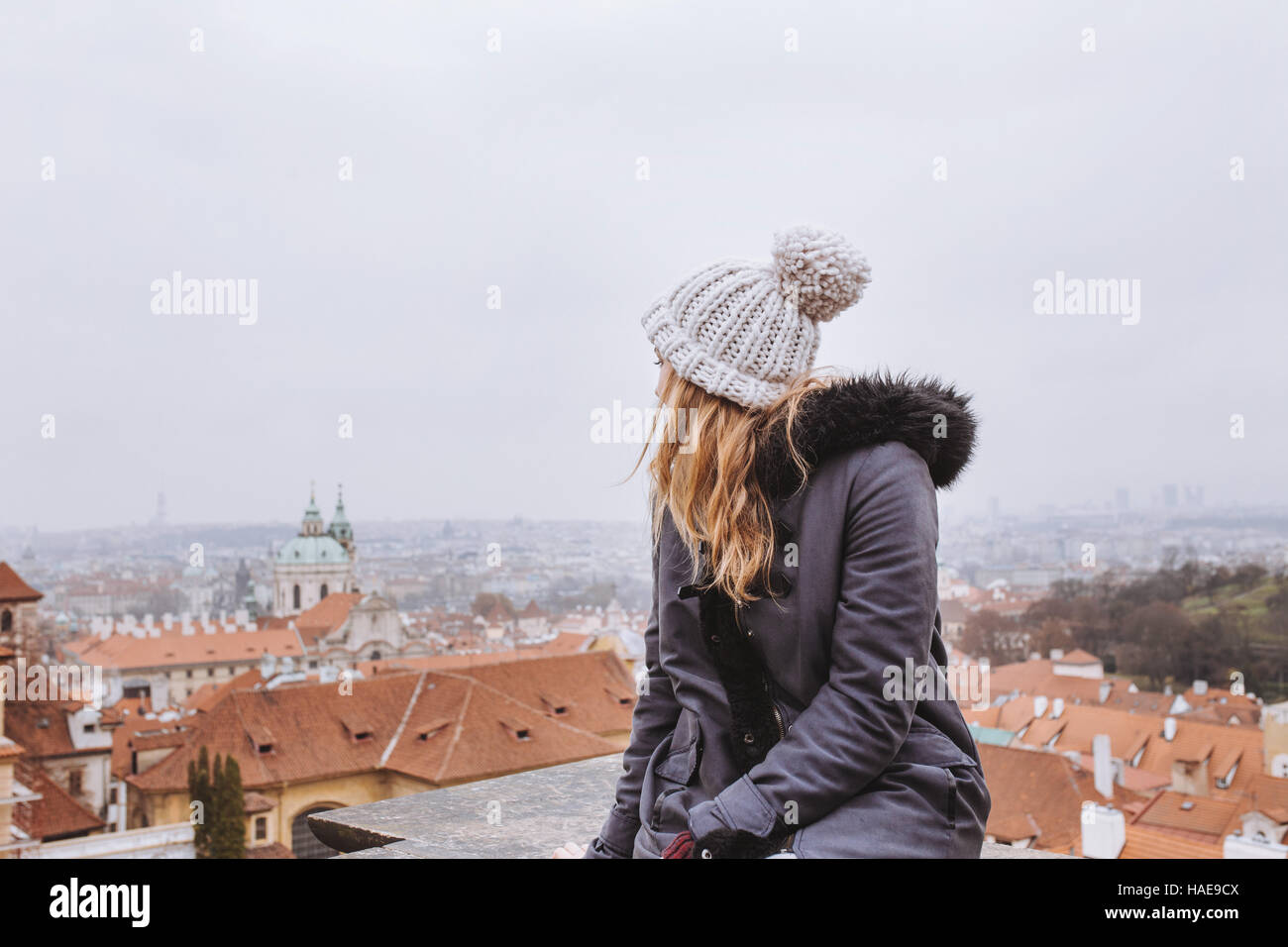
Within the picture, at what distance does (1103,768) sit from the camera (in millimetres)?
18125

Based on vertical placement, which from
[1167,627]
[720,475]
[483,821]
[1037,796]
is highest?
[720,475]

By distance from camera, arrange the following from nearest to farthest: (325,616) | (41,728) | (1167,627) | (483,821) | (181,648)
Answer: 1. (483,821)
2. (41,728)
3. (1167,627)
4. (181,648)
5. (325,616)

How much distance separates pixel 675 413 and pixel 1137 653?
2832 cm

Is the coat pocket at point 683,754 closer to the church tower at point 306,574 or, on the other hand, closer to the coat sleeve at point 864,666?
the coat sleeve at point 864,666

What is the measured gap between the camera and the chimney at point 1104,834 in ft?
34.7

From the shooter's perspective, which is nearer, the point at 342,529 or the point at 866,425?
the point at 866,425

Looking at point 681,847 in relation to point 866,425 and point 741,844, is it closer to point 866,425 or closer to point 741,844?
point 741,844

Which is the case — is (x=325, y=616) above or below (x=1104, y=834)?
below

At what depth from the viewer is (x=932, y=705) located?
1095 mm

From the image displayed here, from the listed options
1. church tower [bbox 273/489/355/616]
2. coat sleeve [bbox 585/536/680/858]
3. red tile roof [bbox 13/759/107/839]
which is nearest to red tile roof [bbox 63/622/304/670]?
church tower [bbox 273/489/355/616]

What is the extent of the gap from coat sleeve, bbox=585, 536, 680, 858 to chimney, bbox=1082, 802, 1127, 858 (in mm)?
10040

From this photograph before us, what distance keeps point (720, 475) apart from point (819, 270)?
0.26 m

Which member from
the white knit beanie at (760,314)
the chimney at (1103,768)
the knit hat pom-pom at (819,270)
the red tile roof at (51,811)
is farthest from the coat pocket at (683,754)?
the red tile roof at (51,811)

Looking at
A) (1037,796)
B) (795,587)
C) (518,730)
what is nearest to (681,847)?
(795,587)
